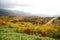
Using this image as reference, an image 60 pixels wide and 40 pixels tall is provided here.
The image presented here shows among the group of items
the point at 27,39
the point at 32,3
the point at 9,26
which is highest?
the point at 32,3

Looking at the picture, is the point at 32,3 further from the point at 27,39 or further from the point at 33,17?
the point at 27,39

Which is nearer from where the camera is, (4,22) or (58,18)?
(58,18)

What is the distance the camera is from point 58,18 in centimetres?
327

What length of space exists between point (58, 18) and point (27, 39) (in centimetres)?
75

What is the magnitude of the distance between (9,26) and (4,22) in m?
0.15

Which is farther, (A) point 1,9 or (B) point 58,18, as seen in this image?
(A) point 1,9

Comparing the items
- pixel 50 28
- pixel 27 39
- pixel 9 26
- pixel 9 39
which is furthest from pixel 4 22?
pixel 50 28

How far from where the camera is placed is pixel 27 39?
3.28m

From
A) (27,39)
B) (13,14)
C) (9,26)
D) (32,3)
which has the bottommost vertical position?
(27,39)

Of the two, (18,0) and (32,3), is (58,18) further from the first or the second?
(18,0)

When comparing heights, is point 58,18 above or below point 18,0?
below

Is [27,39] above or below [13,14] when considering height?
below

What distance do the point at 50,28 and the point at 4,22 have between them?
3.39 ft

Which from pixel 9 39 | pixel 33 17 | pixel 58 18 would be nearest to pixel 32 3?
pixel 33 17
